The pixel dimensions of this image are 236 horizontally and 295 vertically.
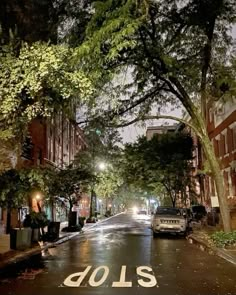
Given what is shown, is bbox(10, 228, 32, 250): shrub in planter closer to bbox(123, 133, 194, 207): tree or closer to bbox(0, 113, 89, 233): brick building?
bbox(0, 113, 89, 233): brick building

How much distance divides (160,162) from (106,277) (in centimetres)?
3279

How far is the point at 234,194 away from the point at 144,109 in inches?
565

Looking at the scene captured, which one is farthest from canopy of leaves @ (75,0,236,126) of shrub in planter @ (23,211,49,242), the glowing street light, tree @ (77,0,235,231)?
the glowing street light

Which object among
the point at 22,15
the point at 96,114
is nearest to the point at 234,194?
the point at 96,114

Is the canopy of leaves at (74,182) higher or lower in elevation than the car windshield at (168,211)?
higher

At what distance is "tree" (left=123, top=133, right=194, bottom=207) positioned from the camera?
43.2m

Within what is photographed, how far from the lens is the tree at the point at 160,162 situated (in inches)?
1703

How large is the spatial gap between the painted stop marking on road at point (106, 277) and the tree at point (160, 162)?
30690mm

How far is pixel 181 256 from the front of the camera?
627 inches

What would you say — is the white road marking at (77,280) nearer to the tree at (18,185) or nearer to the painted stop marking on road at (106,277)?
the painted stop marking on road at (106,277)

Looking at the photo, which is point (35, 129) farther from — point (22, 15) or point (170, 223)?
point (22, 15)

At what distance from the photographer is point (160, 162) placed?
43.4 m

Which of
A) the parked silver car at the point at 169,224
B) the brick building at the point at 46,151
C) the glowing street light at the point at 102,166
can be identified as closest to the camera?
the parked silver car at the point at 169,224

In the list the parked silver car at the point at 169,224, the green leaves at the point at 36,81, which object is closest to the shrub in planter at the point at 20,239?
the green leaves at the point at 36,81
